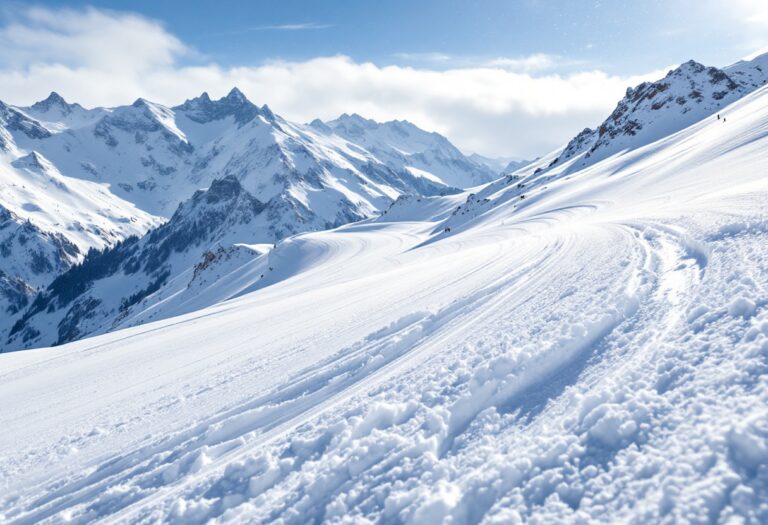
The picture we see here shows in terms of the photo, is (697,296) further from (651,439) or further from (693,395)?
(651,439)

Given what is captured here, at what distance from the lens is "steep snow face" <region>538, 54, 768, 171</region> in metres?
66.1

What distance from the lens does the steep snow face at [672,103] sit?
2601 inches

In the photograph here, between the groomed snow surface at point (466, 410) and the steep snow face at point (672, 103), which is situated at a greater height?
the steep snow face at point (672, 103)

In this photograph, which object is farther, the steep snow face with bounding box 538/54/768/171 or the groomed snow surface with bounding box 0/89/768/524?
the steep snow face with bounding box 538/54/768/171

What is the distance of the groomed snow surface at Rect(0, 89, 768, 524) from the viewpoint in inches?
152

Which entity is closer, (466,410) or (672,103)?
(466,410)

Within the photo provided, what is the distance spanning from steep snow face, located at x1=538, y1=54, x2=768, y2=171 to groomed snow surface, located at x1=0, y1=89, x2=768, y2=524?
64106 millimetres

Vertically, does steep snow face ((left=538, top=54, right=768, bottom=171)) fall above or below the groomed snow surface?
above

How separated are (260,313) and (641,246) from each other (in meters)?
12.3

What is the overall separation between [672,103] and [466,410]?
8287cm

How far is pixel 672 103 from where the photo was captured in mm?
70312

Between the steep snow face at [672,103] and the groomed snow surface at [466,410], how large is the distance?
6411 centimetres

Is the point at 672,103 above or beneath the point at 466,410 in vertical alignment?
above

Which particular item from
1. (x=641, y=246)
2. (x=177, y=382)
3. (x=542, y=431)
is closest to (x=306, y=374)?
(x=177, y=382)
